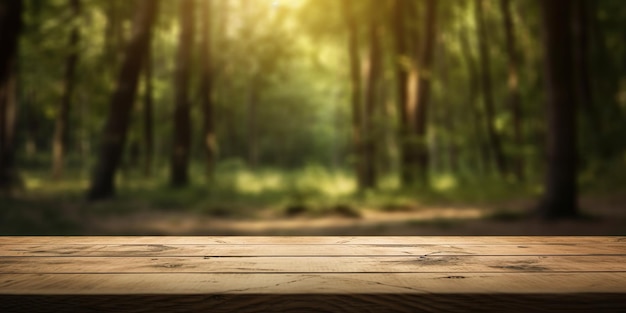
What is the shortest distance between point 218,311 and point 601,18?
26430 mm

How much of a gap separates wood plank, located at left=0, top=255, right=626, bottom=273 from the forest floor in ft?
30.3

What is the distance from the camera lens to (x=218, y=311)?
1766 mm

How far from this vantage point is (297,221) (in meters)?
14.6

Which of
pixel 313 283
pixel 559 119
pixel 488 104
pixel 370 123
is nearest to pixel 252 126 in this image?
pixel 488 104

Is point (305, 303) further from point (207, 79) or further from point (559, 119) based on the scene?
point (207, 79)

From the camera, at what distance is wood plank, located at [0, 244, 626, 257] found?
2490 millimetres

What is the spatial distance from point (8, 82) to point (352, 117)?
41.2 feet

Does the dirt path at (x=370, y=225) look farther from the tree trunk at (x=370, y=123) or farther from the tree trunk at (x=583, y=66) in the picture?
the tree trunk at (x=370, y=123)

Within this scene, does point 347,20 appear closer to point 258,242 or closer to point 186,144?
point 186,144

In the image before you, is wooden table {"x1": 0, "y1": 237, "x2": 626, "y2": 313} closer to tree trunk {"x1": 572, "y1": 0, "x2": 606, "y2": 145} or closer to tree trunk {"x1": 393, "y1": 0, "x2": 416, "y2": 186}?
tree trunk {"x1": 393, "y1": 0, "x2": 416, "y2": 186}

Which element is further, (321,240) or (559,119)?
(559,119)

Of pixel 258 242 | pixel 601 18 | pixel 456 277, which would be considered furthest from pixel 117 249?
pixel 601 18

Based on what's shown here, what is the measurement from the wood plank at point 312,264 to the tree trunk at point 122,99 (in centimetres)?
1617

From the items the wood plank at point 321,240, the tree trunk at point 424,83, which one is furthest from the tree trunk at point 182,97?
the wood plank at point 321,240
